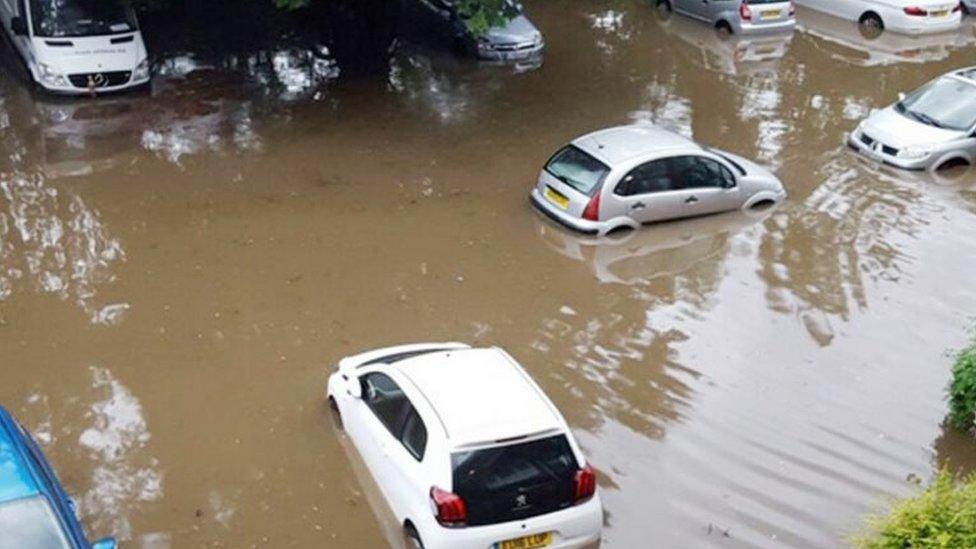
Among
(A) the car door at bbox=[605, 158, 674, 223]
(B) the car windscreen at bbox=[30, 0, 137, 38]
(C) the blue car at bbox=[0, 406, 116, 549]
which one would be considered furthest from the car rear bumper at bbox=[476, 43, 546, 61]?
(C) the blue car at bbox=[0, 406, 116, 549]

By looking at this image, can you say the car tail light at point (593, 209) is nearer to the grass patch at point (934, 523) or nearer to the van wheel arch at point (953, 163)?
the van wheel arch at point (953, 163)

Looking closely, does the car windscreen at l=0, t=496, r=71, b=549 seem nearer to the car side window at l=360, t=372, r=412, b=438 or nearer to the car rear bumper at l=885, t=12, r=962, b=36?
the car side window at l=360, t=372, r=412, b=438

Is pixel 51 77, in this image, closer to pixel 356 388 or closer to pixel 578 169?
pixel 578 169

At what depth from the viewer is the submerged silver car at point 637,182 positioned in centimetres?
1498

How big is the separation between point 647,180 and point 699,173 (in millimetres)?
933

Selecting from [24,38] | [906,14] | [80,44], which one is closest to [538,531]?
[80,44]

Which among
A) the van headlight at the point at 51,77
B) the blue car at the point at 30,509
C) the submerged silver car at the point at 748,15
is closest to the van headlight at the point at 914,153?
the submerged silver car at the point at 748,15

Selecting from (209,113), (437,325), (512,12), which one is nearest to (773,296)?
(437,325)

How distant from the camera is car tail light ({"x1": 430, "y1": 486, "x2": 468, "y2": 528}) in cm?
844

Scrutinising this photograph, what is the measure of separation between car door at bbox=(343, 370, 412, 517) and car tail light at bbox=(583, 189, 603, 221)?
5.71m

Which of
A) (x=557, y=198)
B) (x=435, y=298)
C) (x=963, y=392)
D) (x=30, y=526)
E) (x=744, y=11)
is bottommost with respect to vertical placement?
(x=744, y=11)

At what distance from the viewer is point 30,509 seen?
24.5ft

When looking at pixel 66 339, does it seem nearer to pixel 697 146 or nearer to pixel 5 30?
pixel 697 146

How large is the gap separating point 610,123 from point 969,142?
19.6 feet
